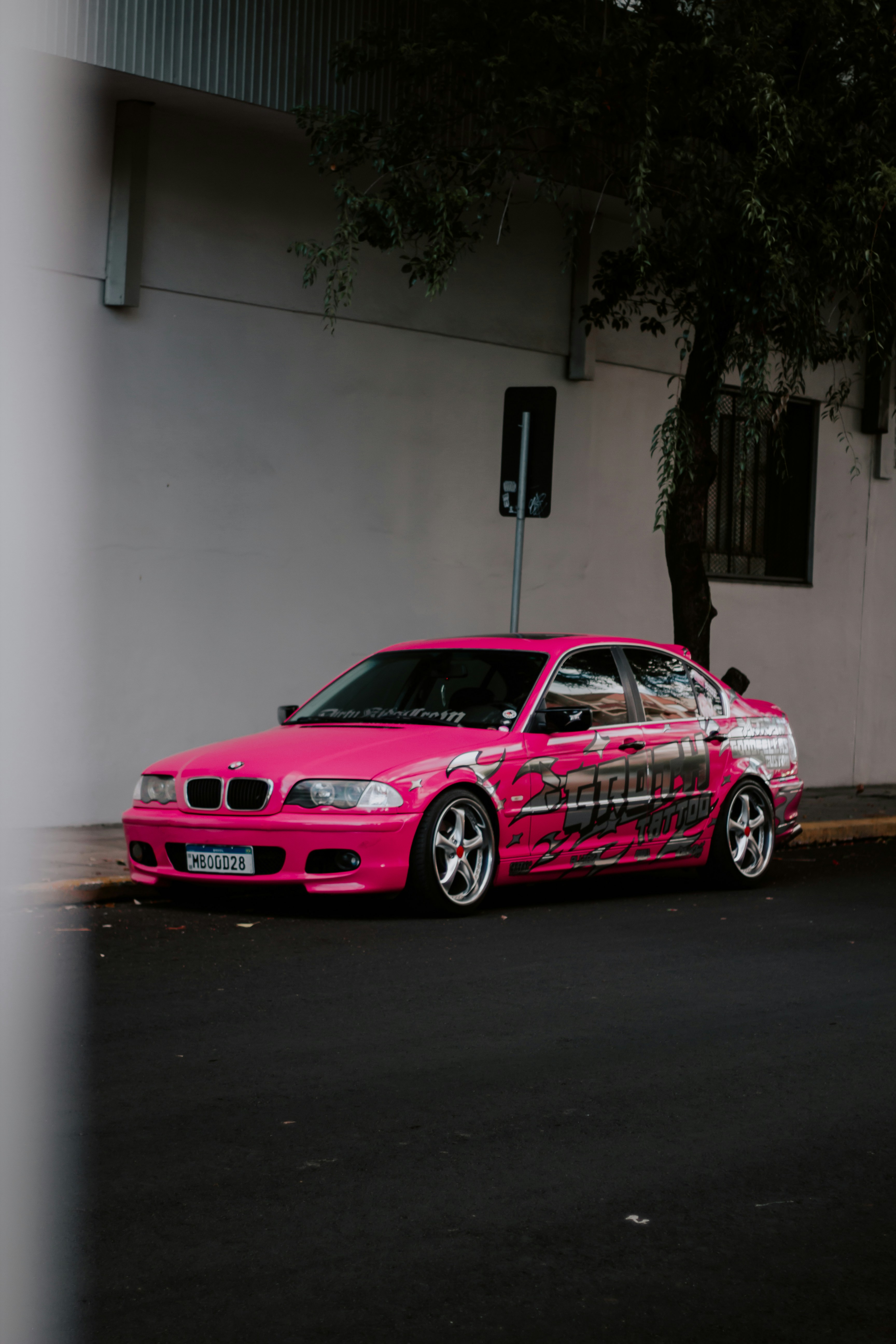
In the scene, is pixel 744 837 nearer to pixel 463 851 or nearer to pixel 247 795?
pixel 463 851

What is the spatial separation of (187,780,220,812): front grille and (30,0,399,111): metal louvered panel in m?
5.63

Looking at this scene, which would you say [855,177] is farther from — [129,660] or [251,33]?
[129,660]

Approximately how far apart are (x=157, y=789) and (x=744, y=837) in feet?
13.0

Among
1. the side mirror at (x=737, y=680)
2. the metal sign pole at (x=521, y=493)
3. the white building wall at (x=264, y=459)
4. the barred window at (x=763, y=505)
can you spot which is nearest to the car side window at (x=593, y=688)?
the metal sign pole at (x=521, y=493)

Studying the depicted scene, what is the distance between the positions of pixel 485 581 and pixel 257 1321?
1297 centimetres

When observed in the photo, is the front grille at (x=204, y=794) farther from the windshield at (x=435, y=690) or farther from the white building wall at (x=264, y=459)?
the white building wall at (x=264, y=459)

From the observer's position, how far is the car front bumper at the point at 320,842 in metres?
8.95

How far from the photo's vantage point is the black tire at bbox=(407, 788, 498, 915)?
9.11m

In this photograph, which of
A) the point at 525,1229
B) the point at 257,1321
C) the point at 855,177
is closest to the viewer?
the point at 257,1321

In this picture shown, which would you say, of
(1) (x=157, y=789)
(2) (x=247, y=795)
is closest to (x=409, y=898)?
(2) (x=247, y=795)

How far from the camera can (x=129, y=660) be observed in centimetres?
1363

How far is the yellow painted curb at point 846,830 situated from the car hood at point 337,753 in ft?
18.2

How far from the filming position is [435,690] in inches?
408

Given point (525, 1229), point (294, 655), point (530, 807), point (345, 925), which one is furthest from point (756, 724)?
point (525, 1229)
